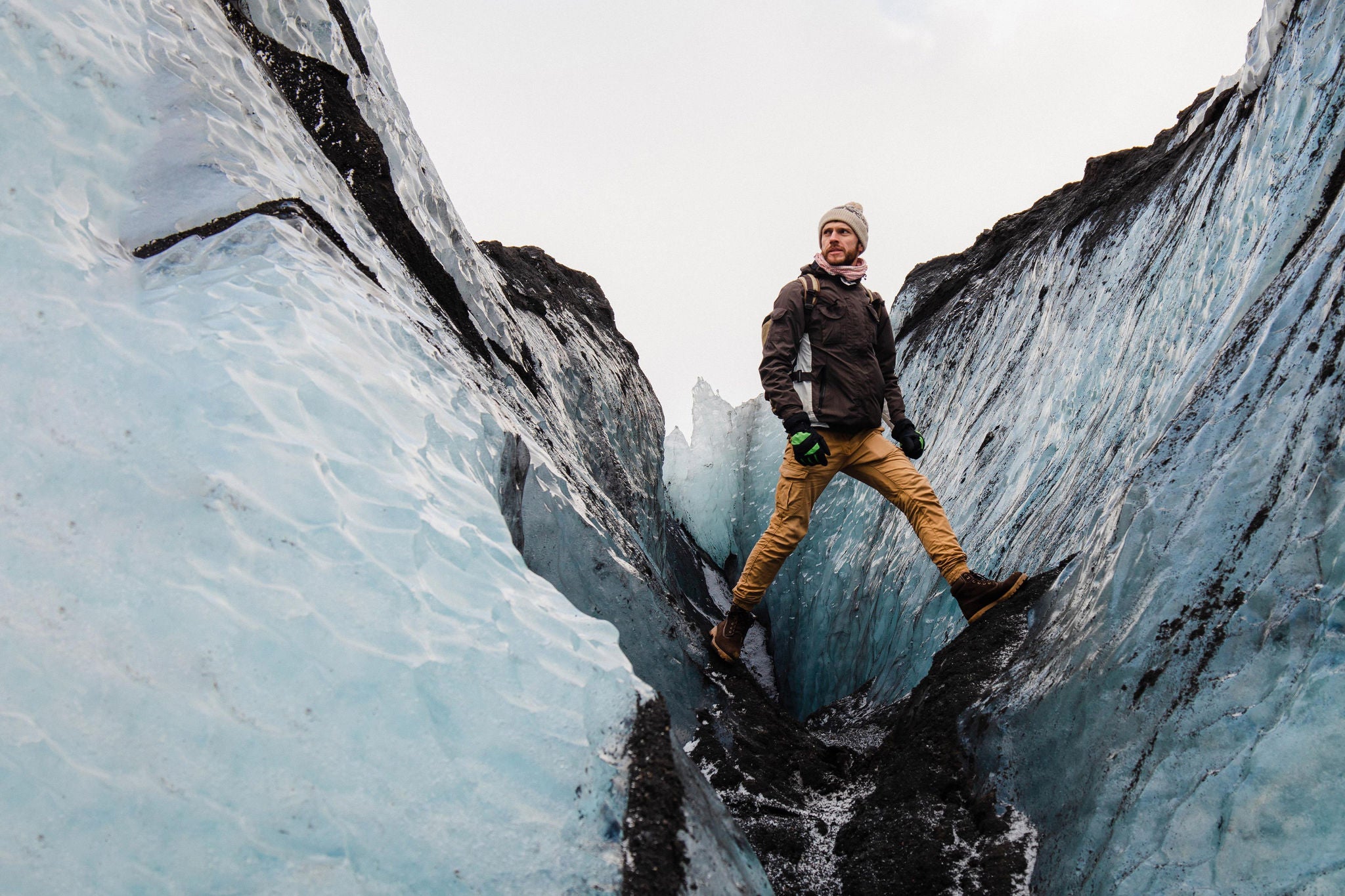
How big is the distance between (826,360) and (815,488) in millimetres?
511

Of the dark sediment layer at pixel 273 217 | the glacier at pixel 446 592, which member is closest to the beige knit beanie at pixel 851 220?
the glacier at pixel 446 592

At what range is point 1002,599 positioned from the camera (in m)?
3.31

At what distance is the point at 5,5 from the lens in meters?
2.03

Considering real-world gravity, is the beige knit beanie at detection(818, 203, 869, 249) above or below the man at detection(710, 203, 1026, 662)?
above

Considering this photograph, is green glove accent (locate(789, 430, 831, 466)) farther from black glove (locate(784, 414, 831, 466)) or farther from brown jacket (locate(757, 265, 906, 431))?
brown jacket (locate(757, 265, 906, 431))

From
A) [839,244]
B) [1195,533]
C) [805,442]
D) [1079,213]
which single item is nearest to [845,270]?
[839,244]

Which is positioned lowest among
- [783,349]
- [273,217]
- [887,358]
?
[273,217]

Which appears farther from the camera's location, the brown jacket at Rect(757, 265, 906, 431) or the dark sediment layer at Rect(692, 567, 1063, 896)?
the brown jacket at Rect(757, 265, 906, 431)

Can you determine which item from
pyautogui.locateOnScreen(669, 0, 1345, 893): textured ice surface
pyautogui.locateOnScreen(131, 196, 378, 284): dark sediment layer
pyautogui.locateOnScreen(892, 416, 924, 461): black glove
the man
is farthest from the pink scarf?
pyautogui.locateOnScreen(131, 196, 378, 284): dark sediment layer

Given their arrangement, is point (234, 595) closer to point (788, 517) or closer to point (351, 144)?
point (788, 517)

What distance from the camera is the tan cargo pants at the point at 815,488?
342 centimetres

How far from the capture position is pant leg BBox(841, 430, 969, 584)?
3.24 meters

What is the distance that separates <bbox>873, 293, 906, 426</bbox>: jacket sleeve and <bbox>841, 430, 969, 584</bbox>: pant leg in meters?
0.23

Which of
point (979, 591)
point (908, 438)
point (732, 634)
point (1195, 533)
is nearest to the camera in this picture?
point (1195, 533)
